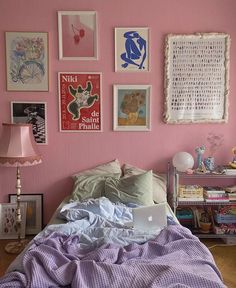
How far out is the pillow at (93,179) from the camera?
2906 millimetres

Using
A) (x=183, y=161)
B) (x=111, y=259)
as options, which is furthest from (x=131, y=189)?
(x=111, y=259)

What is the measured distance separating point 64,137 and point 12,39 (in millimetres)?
1027

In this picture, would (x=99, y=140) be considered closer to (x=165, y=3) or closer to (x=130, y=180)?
(x=130, y=180)

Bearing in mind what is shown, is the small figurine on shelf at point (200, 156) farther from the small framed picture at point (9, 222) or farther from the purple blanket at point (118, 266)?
the small framed picture at point (9, 222)

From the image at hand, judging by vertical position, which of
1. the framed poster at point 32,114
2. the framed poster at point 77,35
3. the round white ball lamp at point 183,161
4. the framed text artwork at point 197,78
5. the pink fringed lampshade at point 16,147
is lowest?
the round white ball lamp at point 183,161

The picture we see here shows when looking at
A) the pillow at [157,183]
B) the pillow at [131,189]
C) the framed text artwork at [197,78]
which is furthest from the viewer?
the framed text artwork at [197,78]

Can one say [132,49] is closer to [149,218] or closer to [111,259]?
[149,218]

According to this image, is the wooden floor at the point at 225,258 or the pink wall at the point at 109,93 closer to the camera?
the wooden floor at the point at 225,258

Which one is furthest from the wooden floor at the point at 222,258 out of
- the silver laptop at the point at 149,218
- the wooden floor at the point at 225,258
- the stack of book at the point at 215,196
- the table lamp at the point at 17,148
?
the silver laptop at the point at 149,218

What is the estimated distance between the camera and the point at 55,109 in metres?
3.14

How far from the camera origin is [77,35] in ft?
10.0

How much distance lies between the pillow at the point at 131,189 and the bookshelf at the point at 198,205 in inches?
12.3

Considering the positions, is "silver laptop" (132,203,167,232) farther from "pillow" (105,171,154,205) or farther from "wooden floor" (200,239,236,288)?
"wooden floor" (200,239,236,288)

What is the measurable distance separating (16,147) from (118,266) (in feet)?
5.22
